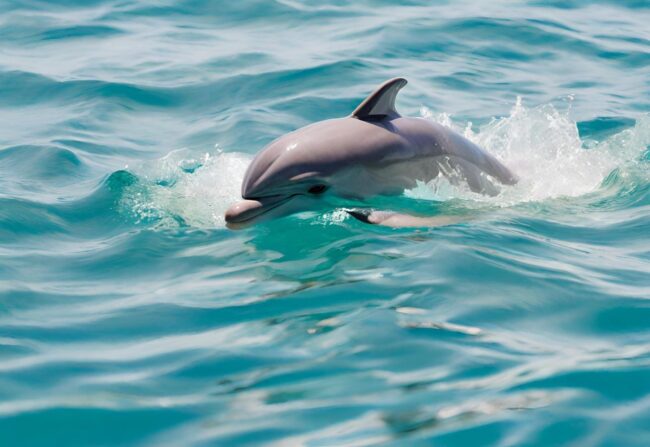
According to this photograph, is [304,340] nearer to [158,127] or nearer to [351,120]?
[351,120]

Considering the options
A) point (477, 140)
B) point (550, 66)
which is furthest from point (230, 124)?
point (550, 66)

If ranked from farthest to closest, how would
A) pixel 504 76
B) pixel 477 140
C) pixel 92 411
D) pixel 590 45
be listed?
pixel 590 45, pixel 504 76, pixel 477 140, pixel 92 411

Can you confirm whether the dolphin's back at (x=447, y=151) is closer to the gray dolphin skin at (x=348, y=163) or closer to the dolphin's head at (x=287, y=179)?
the gray dolphin skin at (x=348, y=163)

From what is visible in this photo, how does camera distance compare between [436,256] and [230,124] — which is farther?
[230,124]

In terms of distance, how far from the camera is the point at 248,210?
27.2 feet

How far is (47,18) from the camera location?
17359 mm

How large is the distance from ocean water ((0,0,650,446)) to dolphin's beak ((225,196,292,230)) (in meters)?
0.20

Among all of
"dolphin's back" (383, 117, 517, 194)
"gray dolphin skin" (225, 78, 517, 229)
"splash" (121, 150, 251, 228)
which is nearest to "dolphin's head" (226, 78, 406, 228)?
"gray dolphin skin" (225, 78, 517, 229)

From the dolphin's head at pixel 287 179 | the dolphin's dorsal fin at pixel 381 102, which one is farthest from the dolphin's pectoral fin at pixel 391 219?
the dolphin's dorsal fin at pixel 381 102

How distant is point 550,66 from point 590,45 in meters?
1.29

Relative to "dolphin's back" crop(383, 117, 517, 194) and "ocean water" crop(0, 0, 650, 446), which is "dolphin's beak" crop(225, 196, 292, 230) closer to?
"ocean water" crop(0, 0, 650, 446)

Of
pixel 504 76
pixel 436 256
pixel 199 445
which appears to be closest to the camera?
pixel 199 445

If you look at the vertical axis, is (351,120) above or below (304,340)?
above

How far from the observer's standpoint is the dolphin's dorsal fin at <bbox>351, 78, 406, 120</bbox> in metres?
8.72
